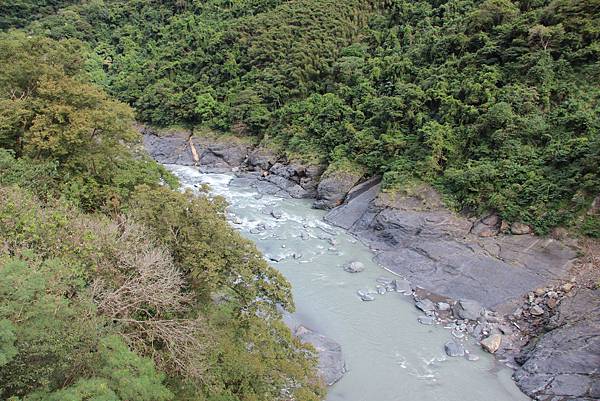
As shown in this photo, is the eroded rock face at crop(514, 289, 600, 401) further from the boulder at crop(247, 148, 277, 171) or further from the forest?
the boulder at crop(247, 148, 277, 171)

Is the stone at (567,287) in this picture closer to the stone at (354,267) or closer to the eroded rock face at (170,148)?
the stone at (354,267)

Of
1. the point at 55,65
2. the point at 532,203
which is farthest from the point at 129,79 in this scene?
the point at 532,203

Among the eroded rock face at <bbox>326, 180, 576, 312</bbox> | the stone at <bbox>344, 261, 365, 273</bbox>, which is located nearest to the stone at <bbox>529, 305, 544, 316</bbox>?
the eroded rock face at <bbox>326, 180, 576, 312</bbox>

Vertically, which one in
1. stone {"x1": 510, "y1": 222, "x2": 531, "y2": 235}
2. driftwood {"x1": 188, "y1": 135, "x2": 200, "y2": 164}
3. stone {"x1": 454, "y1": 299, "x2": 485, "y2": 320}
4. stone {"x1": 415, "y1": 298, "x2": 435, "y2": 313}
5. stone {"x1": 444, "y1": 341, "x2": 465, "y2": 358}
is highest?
stone {"x1": 510, "y1": 222, "x2": 531, "y2": 235}

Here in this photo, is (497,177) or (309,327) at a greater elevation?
(497,177)

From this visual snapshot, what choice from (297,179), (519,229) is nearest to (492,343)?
(519,229)

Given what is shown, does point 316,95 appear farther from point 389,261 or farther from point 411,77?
point 389,261

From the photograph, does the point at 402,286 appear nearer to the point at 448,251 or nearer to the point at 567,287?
the point at 448,251
